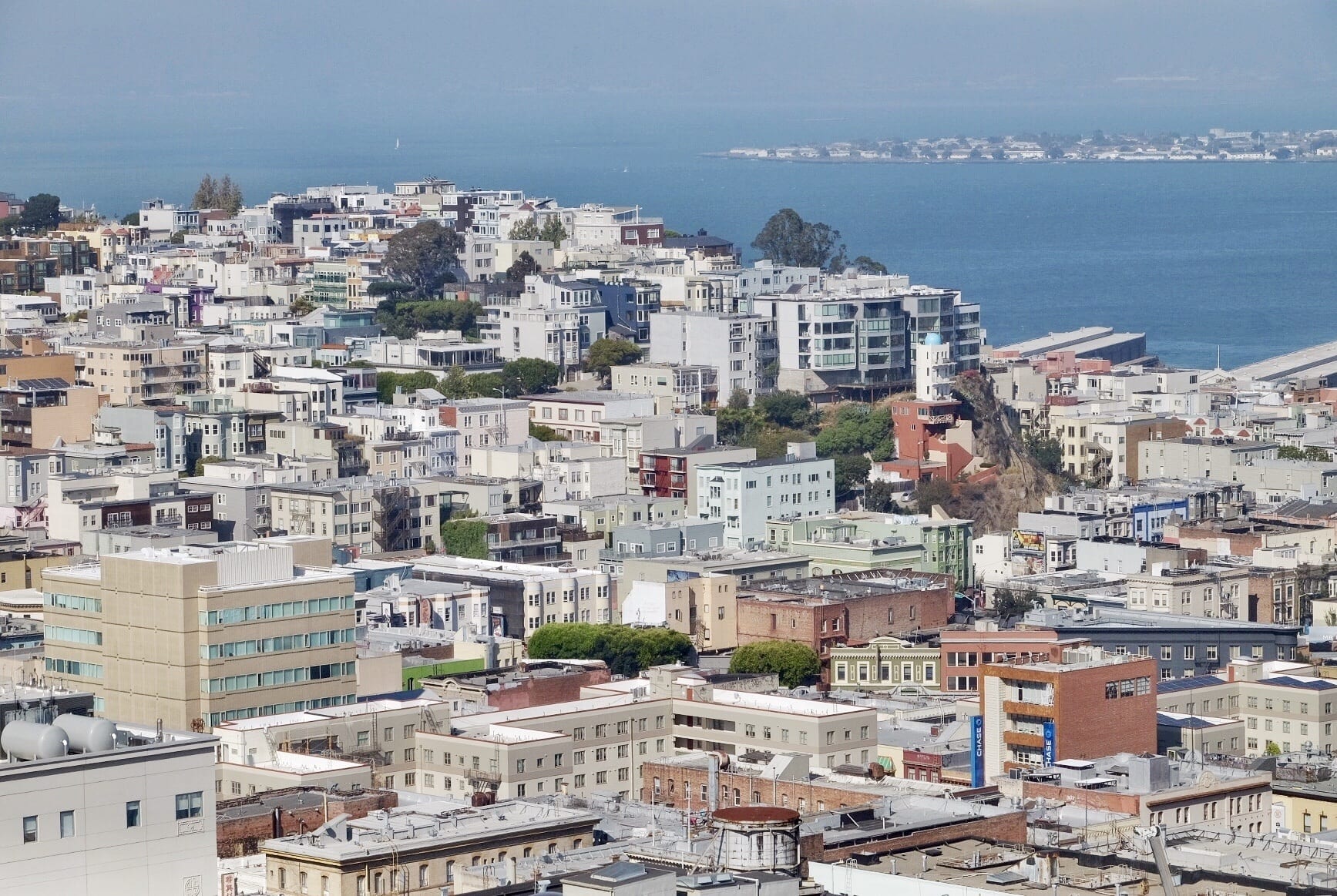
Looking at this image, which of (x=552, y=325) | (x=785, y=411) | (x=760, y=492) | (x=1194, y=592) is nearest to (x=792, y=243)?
(x=552, y=325)

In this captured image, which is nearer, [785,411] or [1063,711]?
[1063,711]

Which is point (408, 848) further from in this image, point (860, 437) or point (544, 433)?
point (860, 437)

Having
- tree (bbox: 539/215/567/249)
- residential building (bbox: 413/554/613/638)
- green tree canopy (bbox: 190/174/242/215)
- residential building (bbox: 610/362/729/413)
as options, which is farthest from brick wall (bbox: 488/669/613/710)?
green tree canopy (bbox: 190/174/242/215)

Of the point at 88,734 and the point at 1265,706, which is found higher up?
the point at 88,734

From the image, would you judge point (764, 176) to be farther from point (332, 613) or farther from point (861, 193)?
point (332, 613)

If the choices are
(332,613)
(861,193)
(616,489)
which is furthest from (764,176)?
(332,613)

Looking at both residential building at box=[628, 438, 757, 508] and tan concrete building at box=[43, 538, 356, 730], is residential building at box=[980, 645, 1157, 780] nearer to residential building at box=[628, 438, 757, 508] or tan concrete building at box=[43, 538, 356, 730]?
tan concrete building at box=[43, 538, 356, 730]

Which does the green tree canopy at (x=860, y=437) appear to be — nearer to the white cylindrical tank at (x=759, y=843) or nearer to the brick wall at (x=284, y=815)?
the brick wall at (x=284, y=815)
